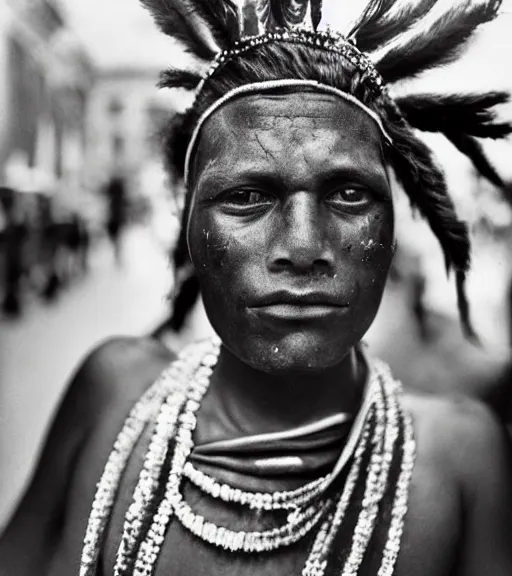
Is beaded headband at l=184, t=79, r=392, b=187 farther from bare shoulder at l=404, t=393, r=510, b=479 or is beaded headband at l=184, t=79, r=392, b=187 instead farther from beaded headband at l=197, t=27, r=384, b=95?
bare shoulder at l=404, t=393, r=510, b=479

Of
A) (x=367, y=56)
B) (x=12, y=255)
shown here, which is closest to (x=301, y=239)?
(x=367, y=56)

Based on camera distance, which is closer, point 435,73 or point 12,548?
point 435,73

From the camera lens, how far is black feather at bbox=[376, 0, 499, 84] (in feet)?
3.64

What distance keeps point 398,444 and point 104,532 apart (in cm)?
54

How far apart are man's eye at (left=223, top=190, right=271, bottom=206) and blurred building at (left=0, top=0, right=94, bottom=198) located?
2.58 feet

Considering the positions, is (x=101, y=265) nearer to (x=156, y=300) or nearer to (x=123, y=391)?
(x=156, y=300)

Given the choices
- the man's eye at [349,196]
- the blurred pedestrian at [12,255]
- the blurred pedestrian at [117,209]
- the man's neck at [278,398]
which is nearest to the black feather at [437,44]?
the man's eye at [349,196]

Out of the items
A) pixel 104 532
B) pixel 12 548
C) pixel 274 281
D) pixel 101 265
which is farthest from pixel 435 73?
pixel 101 265

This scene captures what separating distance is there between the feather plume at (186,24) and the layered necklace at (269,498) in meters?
0.62

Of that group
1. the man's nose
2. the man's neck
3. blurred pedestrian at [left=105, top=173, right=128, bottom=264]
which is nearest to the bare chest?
the man's neck

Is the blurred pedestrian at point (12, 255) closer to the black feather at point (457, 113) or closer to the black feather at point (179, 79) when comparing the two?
the black feather at point (179, 79)

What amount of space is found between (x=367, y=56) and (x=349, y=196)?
9.7 inches

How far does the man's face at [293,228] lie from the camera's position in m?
0.99

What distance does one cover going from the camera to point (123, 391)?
53.8 inches
